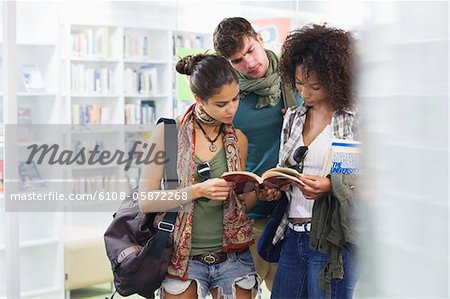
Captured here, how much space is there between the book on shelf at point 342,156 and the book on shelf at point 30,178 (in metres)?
3.12

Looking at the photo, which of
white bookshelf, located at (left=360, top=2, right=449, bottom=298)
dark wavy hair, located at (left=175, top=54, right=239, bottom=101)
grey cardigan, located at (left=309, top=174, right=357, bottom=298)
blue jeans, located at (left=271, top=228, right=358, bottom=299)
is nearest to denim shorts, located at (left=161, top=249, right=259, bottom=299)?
blue jeans, located at (left=271, top=228, right=358, bottom=299)

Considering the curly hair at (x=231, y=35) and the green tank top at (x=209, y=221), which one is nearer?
the green tank top at (x=209, y=221)

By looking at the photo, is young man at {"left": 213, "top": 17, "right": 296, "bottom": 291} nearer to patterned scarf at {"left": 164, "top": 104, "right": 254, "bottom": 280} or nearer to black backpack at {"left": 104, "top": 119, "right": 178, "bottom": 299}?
patterned scarf at {"left": 164, "top": 104, "right": 254, "bottom": 280}

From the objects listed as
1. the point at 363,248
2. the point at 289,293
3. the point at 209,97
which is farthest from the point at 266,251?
the point at 363,248

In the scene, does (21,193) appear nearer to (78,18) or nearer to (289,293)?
(78,18)

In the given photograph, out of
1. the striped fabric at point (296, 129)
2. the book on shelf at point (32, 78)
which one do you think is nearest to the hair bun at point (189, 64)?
the striped fabric at point (296, 129)

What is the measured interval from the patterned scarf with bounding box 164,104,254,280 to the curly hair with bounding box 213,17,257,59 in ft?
0.91

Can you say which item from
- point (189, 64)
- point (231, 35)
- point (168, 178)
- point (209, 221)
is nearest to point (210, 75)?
point (189, 64)

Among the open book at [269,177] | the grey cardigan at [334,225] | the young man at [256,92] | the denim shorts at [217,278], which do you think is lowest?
the denim shorts at [217,278]

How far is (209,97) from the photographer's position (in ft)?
7.84

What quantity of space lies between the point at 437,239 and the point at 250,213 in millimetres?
1964

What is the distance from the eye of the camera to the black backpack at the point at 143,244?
7.95 ft

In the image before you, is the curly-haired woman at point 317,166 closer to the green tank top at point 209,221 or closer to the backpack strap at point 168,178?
the green tank top at point 209,221

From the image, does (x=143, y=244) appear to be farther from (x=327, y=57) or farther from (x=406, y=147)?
(x=406, y=147)
